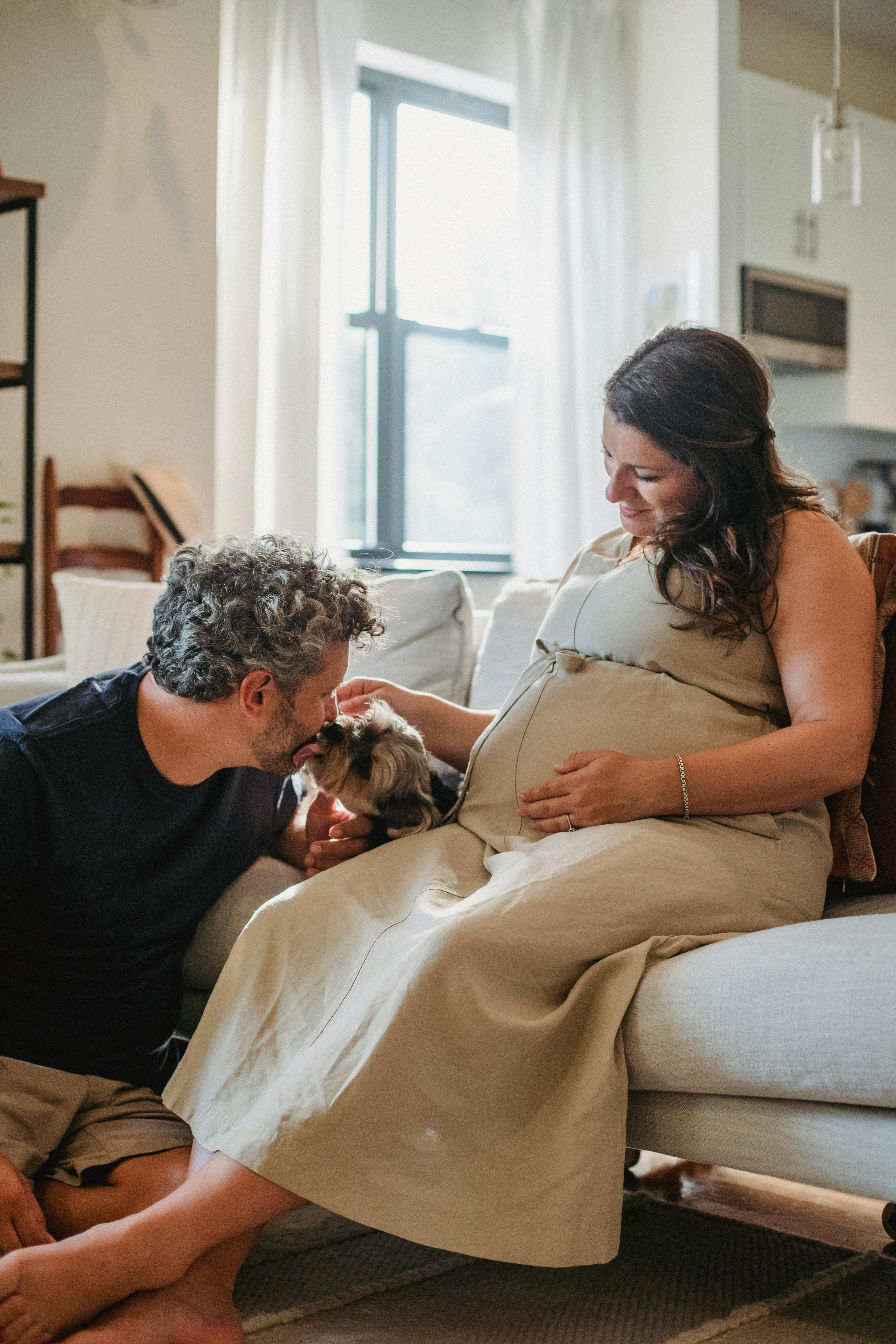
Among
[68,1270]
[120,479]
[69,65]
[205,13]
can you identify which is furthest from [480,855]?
[205,13]

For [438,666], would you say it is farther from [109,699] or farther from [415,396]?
[415,396]

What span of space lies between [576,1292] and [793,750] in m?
0.69

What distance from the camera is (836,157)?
11.1ft

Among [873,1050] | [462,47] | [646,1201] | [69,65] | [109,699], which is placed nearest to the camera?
[873,1050]

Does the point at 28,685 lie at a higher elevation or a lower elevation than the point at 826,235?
lower

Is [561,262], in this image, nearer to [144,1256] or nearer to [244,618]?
[244,618]

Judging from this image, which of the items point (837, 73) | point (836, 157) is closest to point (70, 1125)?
point (836, 157)

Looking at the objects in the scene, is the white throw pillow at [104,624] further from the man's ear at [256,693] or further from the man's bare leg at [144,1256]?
the man's bare leg at [144,1256]

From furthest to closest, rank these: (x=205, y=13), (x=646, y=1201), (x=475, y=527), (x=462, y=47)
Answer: (x=475, y=527) < (x=462, y=47) < (x=205, y=13) < (x=646, y=1201)

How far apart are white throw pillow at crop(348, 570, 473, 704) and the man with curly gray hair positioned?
71 cm

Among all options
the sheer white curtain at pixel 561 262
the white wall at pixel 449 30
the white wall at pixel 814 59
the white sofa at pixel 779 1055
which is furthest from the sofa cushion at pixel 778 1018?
the white wall at pixel 814 59

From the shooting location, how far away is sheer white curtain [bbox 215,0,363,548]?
4.03m

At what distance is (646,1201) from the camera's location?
1.70 m

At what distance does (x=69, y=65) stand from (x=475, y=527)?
228 cm
